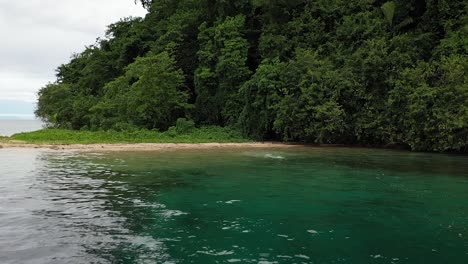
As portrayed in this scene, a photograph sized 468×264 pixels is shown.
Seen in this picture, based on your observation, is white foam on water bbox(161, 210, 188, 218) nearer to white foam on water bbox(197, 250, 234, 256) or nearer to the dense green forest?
white foam on water bbox(197, 250, 234, 256)

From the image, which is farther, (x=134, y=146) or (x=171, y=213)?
(x=134, y=146)

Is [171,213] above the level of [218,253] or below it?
above

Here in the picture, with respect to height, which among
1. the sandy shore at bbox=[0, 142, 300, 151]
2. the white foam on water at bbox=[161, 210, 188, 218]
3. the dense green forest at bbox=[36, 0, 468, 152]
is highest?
the dense green forest at bbox=[36, 0, 468, 152]

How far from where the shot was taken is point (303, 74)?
104 feet

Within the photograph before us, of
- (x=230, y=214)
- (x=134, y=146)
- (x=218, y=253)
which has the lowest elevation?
(x=218, y=253)

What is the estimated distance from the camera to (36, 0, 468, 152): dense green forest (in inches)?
1066

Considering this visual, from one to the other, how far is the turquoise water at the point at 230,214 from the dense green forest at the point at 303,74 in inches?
374

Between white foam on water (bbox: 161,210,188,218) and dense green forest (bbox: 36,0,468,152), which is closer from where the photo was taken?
white foam on water (bbox: 161,210,188,218)

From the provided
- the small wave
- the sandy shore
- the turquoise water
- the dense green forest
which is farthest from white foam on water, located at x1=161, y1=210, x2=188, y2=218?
the dense green forest

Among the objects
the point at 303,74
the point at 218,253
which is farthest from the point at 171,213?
the point at 303,74

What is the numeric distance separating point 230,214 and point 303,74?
23401 mm

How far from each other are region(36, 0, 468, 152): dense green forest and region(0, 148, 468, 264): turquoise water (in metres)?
9.49

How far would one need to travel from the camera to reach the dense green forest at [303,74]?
1066 inches

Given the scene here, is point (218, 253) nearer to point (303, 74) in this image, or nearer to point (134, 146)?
point (134, 146)
